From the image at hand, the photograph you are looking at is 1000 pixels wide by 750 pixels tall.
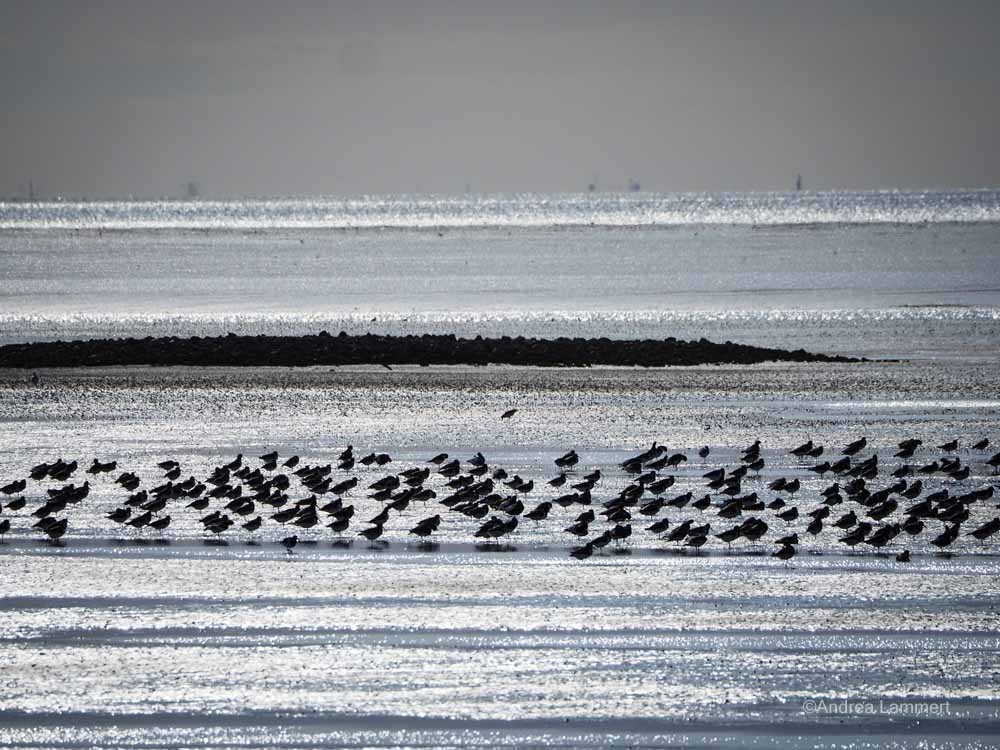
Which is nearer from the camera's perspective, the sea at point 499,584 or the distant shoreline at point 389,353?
the sea at point 499,584

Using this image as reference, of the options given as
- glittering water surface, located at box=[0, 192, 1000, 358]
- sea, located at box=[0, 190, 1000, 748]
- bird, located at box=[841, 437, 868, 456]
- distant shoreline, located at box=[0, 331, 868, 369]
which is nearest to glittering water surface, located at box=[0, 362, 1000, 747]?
sea, located at box=[0, 190, 1000, 748]

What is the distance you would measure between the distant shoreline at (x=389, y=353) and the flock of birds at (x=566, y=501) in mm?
14952

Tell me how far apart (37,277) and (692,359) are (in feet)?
203

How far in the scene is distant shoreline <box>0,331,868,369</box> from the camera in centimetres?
3816

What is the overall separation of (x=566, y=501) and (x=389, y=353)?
19577mm

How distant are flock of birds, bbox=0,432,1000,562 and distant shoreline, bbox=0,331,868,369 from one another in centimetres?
1495

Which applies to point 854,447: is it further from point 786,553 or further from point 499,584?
point 499,584

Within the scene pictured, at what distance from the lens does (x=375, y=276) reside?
8881 cm

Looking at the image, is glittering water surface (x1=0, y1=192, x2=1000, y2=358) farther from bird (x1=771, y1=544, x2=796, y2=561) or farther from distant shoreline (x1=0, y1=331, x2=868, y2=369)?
bird (x1=771, y1=544, x2=796, y2=561)

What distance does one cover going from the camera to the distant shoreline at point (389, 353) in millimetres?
38156

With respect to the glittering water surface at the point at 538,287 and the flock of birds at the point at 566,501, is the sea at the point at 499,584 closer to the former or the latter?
the flock of birds at the point at 566,501

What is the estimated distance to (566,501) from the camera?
19.8 metres

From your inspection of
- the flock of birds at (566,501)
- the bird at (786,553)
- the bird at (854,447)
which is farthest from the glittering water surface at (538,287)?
the bird at (786,553)

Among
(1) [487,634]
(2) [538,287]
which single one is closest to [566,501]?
(1) [487,634]
